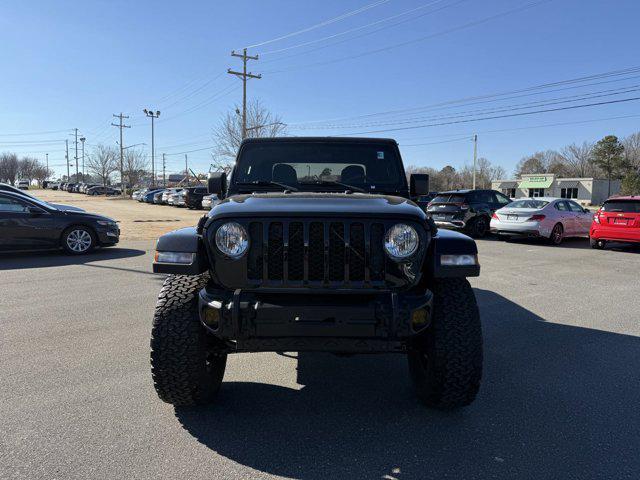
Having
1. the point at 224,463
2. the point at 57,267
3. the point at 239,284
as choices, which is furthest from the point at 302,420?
the point at 57,267

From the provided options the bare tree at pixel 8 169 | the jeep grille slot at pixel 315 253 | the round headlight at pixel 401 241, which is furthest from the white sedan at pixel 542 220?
the bare tree at pixel 8 169

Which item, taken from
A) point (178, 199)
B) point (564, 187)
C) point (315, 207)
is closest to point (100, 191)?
point (178, 199)

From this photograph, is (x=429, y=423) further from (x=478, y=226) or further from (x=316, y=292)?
(x=478, y=226)

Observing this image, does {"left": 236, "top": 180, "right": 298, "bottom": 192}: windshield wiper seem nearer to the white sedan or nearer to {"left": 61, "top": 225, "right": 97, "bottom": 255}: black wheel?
{"left": 61, "top": 225, "right": 97, "bottom": 255}: black wheel

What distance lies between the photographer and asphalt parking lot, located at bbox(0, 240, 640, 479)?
2.53m

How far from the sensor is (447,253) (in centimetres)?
289

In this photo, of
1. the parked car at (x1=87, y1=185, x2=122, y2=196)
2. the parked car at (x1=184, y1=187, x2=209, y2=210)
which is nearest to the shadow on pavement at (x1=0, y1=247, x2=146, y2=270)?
the parked car at (x1=184, y1=187, x2=209, y2=210)

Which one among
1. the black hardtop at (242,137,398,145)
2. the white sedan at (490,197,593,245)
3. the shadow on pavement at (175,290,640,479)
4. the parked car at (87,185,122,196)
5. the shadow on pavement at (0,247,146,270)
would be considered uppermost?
the parked car at (87,185,122,196)

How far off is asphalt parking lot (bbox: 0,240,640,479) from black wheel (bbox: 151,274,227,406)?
22 cm

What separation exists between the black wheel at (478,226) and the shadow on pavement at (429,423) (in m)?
11.1

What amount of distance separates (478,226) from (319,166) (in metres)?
12.0

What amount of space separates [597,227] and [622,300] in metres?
6.69

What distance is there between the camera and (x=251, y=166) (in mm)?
4301

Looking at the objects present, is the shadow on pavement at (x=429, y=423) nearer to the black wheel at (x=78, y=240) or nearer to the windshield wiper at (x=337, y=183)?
the windshield wiper at (x=337, y=183)
